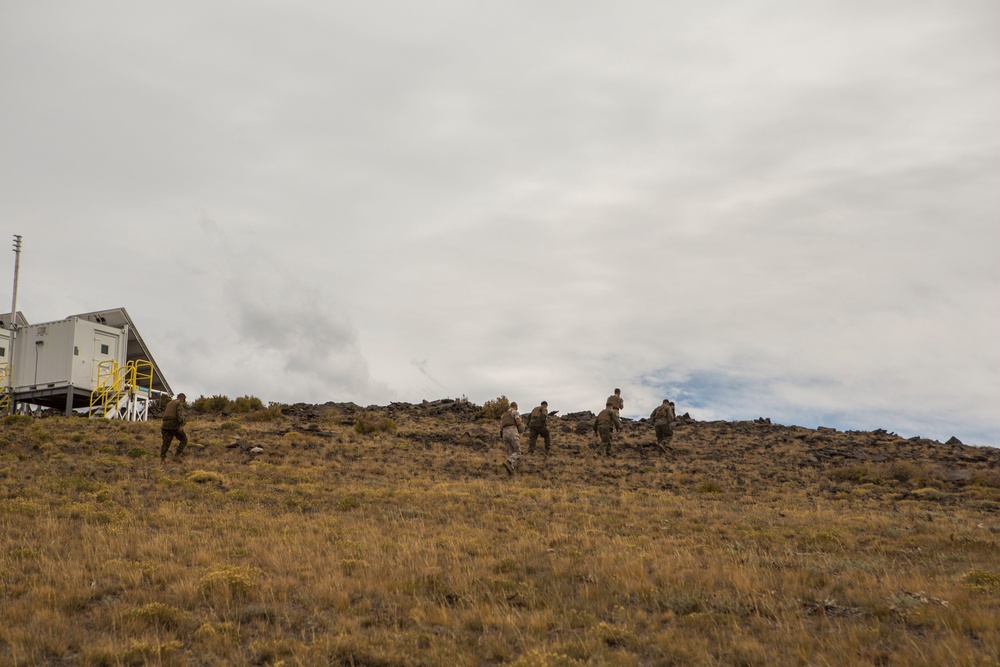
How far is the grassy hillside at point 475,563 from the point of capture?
827 centimetres

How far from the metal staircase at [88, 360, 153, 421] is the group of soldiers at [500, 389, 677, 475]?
16.6 m

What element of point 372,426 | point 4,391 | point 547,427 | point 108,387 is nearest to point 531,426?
point 547,427

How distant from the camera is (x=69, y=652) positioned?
818cm

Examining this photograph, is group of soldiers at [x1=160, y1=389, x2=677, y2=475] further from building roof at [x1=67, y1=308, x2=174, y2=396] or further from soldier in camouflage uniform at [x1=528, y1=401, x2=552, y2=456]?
building roof at [x1=67, y1=308, x2=174, y2=396]

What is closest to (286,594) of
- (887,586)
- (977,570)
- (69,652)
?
(69,652)

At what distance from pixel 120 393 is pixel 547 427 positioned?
18.5 m

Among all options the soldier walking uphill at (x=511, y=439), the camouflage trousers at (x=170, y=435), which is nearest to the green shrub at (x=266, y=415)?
the camouflage trousers at (x=170, y=435)

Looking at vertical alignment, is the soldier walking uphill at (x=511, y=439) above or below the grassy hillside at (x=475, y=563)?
above

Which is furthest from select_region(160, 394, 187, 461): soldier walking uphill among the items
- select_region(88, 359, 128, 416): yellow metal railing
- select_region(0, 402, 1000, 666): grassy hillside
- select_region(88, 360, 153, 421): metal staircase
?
select_region(88, 359, 128, 416): yellow metal railing

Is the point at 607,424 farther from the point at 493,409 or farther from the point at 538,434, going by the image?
the point at 493,409

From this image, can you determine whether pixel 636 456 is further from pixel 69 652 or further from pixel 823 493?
pixel 69 652

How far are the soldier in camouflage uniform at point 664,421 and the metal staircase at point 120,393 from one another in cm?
2156

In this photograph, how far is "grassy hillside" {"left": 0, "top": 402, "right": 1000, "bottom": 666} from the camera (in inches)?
325

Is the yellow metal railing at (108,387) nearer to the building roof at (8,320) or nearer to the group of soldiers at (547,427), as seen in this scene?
the building roof at (8,320)
